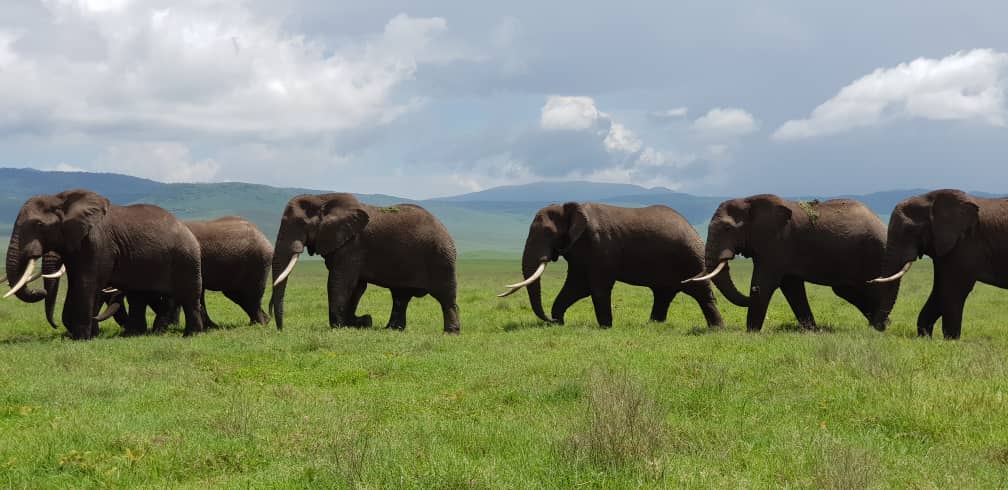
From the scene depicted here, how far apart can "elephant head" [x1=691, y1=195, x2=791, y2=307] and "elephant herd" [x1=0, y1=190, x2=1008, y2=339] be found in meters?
0.03

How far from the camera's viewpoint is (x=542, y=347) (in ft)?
53.1

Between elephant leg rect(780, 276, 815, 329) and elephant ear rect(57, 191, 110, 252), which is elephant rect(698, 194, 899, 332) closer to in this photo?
elephant leg rect(780, 276, 815, 329)

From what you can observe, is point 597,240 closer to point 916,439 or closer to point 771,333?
point 771,333

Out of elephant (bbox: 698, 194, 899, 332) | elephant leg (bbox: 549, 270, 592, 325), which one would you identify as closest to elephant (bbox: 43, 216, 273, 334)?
elephant leg (bbox: 549, 270, 592, 325)

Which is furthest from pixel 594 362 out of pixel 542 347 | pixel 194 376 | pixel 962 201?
pixel 962 201

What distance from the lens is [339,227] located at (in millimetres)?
18891

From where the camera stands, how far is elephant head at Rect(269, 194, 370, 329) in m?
18.9

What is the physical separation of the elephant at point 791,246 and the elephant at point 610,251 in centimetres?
137

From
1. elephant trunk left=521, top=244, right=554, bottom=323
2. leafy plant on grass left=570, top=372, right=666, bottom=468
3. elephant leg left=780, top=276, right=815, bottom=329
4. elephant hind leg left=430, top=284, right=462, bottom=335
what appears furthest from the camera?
elephant trunk left=521, top=244, right=554, bottom=323

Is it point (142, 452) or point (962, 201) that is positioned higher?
point (962, 201)

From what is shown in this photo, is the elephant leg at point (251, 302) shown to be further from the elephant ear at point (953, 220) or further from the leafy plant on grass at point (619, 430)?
the elephant ear at point (953, 220)

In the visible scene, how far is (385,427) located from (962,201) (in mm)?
12296

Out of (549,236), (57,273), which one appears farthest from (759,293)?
(57,273)

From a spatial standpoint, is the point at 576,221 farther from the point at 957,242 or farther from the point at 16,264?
the point at 16,264
